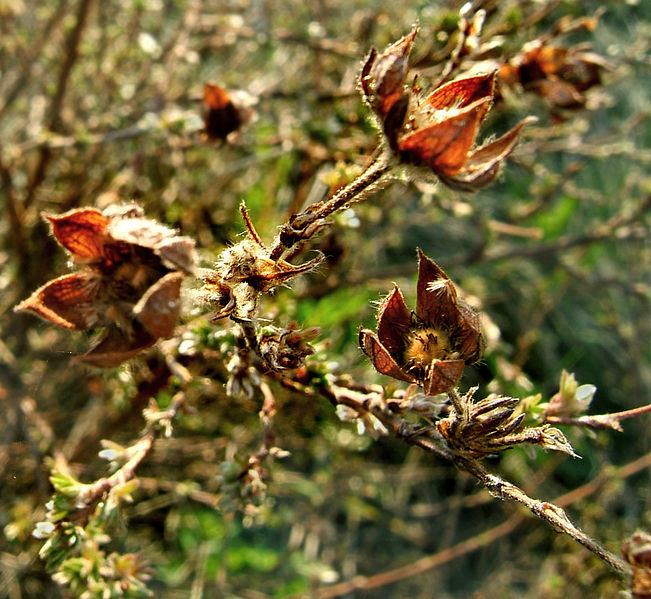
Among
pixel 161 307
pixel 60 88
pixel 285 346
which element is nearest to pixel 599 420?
pixel 285 346

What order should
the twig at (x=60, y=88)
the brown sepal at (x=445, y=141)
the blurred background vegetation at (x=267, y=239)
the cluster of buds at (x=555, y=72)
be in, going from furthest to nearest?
1. the twig at (x=60, y=88)
2. the blurred background vegetation at (x=267, y=239)
3. the cluster of buds at (x=555, y=72)
4. the brown sepal at (x=445, y=141)

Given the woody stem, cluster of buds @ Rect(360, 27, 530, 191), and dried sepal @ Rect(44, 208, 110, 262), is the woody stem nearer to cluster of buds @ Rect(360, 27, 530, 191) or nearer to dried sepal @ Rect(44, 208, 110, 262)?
cluster of buds @ Rect(360, 27, 530, 191)

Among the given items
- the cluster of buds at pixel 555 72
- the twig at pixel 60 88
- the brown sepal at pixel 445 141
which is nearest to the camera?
the brown sepal at pixel 445 141

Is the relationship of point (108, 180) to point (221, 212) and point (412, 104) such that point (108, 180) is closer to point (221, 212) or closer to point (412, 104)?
point (221, 212)

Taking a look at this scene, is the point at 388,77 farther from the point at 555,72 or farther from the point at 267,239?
the point at 267,239

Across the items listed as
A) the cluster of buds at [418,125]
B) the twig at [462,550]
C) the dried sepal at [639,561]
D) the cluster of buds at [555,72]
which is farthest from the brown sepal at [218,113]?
the twig at [462,550]

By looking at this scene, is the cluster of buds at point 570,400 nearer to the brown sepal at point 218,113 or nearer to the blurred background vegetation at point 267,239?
the blurred background vegetation at point 267,239

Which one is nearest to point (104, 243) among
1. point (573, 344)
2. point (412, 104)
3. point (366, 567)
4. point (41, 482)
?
point (412, 104)

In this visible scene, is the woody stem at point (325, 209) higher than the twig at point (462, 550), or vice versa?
the woody stem at point (325, 209)
